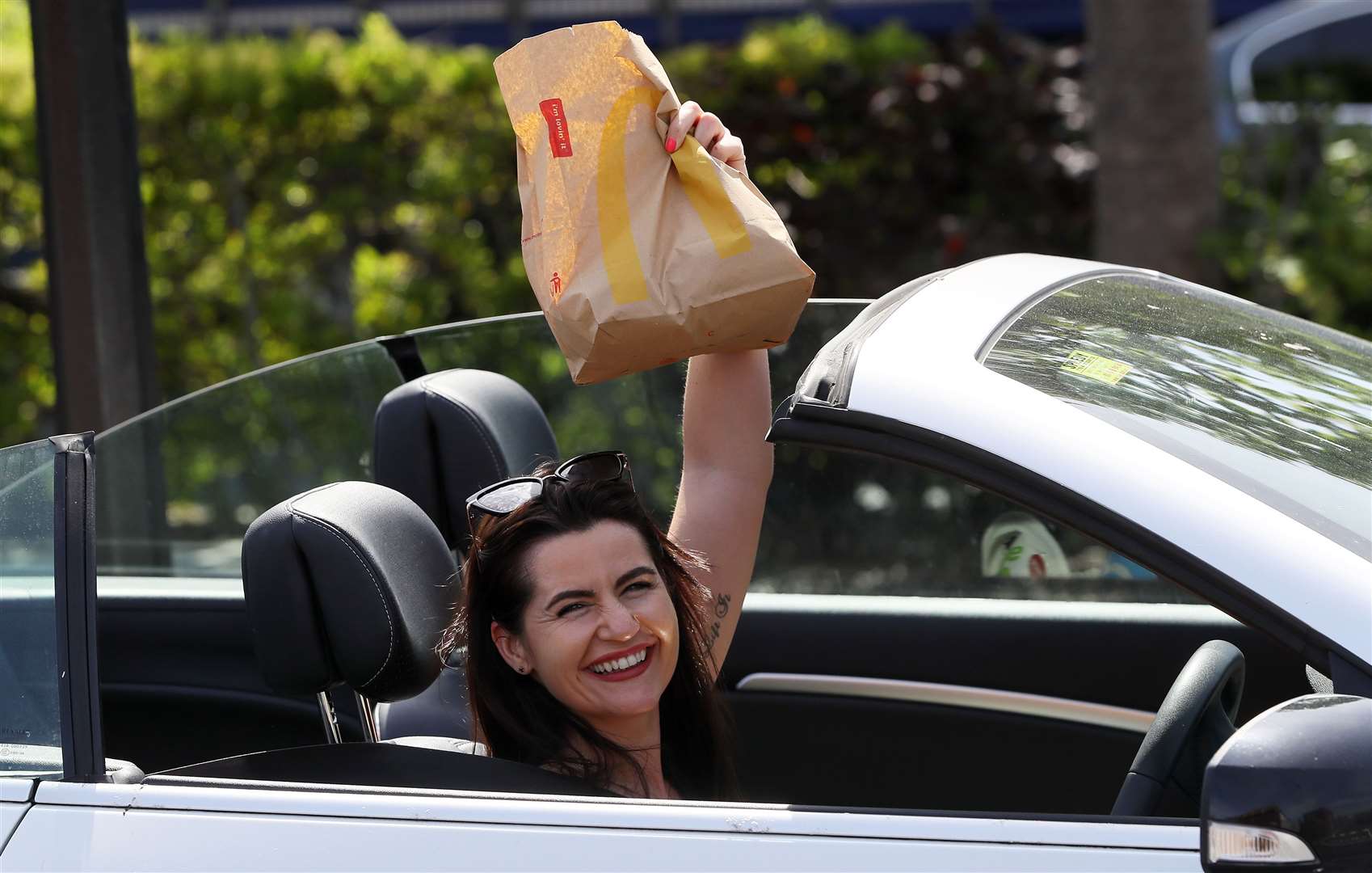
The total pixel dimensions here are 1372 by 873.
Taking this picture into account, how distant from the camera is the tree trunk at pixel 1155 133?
4906 mm

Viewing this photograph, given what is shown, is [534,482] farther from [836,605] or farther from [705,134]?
[836,605]

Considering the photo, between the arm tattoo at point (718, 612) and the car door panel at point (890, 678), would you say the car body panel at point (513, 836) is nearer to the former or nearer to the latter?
the arm tattoo at point (718, 612)

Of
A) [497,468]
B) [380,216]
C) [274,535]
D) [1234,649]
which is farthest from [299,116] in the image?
[1234,649]

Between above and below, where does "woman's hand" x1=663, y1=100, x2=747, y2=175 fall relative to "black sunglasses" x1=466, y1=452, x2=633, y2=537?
above

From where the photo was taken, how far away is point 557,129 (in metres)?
1.78

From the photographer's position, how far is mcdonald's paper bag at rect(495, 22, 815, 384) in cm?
173

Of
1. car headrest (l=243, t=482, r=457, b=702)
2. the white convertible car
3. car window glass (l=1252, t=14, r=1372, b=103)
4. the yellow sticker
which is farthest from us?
car window glass (l=1252, t=14, r=1372, b=103)

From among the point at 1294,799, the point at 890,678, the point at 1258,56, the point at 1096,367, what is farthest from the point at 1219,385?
the point at 1258,56

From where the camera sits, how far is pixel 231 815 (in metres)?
1.52

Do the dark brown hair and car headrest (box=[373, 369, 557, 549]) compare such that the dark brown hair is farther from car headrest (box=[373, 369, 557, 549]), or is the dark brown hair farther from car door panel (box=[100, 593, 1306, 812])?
car door panel (box=[100, 593, 1306, 812])

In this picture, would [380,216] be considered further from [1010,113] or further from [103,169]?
[1010,113]

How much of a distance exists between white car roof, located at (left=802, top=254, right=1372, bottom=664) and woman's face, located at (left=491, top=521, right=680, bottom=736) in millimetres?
473

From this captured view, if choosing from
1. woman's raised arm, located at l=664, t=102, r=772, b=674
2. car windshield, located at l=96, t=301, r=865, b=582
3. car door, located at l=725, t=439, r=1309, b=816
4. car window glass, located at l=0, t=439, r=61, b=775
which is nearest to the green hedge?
car windshield, located at l=96, t=301, r=865, b=582

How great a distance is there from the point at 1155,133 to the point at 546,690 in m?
3.65
